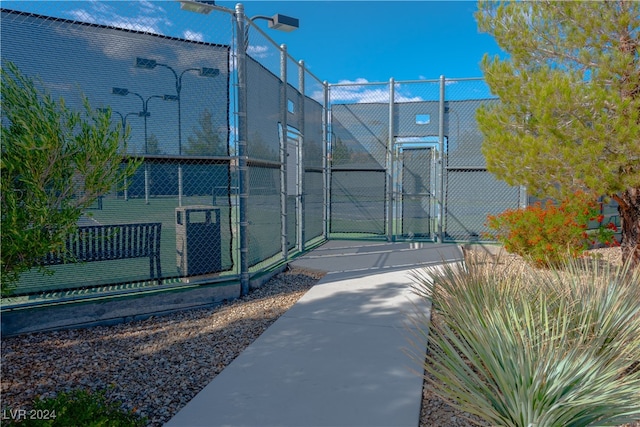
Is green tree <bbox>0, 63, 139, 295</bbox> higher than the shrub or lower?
higher

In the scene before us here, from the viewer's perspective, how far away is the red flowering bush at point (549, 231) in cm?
712

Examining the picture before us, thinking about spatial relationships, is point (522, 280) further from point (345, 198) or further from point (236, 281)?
point (345, 198)

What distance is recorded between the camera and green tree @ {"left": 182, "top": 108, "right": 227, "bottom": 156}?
5.66 metres

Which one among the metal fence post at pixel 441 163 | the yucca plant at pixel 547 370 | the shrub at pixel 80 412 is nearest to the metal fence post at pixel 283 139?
the metal fence post at pixel 441 163

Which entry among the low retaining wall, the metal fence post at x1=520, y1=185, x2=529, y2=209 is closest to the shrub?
the low retaining wall

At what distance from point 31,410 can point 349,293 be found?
3901mm

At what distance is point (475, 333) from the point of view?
296 centimetres

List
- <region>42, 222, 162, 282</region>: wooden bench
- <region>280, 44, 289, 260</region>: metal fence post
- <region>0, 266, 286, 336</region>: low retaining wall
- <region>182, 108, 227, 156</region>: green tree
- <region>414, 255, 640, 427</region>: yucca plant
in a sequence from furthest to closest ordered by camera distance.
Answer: <region>280, 44, 289, 260</region>: metal fence post < <region>182, 108, 227, 156</region>: green tree < <region>42, 222, 162, 282</region>: wooden bench < <region>0, 266, 286, 336</region>: low retaining wall < <region>414, 255, 640, 427</region>: yucca plant

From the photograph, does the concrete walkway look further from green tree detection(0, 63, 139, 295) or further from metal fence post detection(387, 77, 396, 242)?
metal fence post detection(387, 77, 396, 242)

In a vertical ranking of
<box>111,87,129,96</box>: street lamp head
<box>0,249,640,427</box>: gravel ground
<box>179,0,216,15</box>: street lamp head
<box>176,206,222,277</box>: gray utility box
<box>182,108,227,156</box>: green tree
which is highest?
<box>179,0,216,15</box>: street lamp head

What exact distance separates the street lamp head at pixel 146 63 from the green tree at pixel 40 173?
2114 millimetres

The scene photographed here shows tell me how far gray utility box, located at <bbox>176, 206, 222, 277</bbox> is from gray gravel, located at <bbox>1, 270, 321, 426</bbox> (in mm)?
662

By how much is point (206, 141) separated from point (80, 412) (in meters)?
3.65

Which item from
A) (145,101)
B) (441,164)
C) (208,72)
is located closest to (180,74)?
(208,72)
